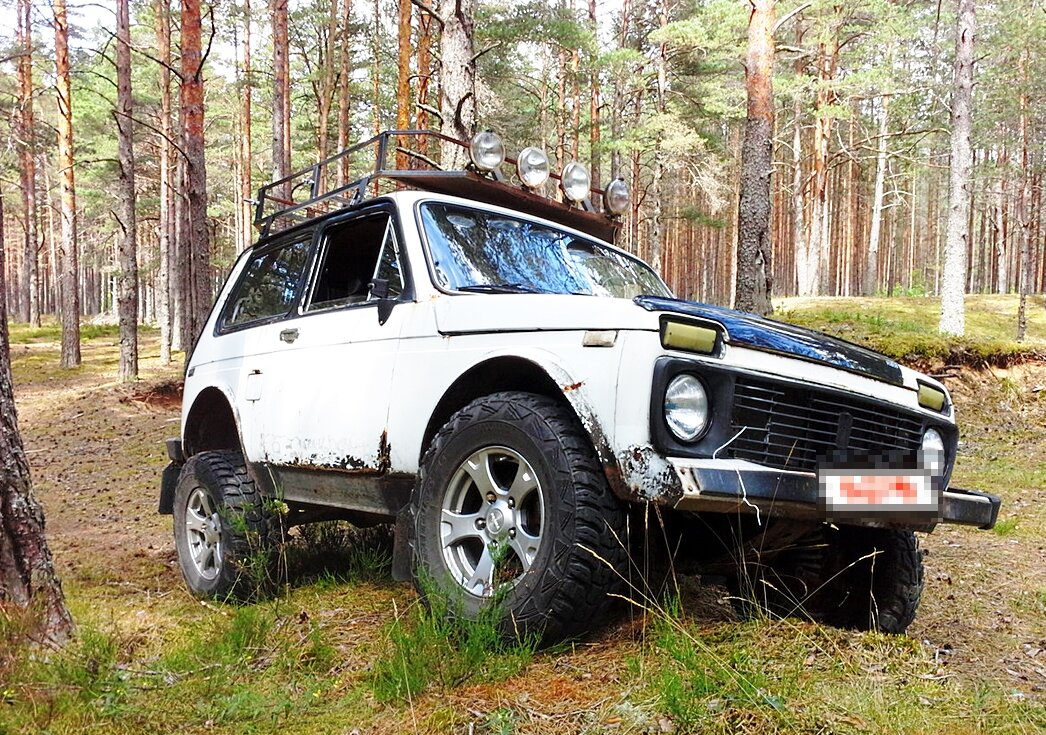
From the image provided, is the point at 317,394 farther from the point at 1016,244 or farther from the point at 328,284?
the point at 1016,244

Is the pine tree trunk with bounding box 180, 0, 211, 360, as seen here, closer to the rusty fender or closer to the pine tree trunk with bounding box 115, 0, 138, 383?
the pine tree trunk with bounding box 115, 0, 138, 383

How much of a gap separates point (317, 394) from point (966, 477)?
23.5 feet

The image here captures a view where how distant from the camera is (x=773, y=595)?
347 cm

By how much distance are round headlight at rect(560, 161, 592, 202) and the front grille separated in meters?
2.30

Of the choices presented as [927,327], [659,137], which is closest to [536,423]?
[927,327]

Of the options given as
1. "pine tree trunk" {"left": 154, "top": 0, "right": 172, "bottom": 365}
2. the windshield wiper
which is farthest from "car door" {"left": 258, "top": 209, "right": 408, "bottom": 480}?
"pine tree trunk" {"left": 154, "top": 0, "right": 172, "bottom": 365}

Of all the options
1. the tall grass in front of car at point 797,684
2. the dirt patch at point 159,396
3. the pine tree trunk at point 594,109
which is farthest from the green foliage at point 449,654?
the pine tree trunk at point 594,109

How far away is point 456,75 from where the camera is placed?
8.49 m

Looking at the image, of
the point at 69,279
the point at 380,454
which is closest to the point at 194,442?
the point at 380,454

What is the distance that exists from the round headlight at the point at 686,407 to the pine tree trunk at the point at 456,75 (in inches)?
255

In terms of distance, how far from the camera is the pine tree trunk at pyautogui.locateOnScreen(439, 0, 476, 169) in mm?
8375

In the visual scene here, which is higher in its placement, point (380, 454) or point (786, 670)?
point (380, 454)

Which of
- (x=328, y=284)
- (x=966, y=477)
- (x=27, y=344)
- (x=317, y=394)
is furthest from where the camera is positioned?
(x=27, y=344)

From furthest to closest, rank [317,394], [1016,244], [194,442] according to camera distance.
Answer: [1016,244]
[194,442]
[317,394]
